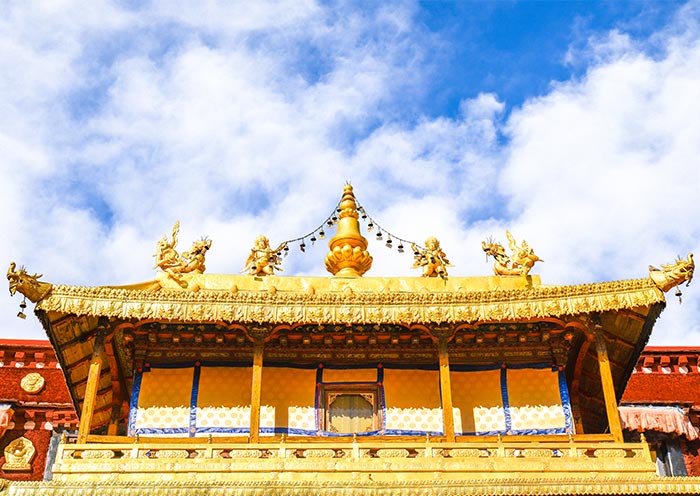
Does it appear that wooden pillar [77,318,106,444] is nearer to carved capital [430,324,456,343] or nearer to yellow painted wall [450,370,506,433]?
carved capital [430,324,456,343]

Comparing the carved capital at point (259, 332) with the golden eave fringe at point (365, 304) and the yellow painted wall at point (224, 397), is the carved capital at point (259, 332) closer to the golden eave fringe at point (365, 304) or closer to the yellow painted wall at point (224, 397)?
the golden eave fringe at point (365, 304)

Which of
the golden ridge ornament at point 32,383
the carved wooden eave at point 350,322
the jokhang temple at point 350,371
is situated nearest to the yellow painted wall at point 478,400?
the jokhang temple at point 350,371

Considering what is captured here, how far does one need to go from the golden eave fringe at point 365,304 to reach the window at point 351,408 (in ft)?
6.12

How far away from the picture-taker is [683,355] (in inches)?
981

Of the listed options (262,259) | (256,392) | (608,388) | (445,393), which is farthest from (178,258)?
(608,388)

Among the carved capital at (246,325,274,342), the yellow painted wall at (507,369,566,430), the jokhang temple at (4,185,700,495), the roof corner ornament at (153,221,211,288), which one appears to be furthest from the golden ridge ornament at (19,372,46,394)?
the yellow painted wall at (507,369,566,430)

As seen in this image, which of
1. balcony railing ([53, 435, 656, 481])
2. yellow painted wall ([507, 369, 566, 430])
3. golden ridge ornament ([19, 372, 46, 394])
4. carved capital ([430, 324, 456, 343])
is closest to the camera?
balcony railing ([53, 435, 656, 481])

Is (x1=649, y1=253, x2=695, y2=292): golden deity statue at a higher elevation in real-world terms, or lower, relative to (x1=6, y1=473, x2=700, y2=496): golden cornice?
higher

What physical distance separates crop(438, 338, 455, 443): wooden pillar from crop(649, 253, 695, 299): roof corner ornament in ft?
13.4

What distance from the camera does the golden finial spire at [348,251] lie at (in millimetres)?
20516

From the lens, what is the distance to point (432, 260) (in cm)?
1912

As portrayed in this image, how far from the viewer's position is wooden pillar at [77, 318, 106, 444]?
14719 millimetres

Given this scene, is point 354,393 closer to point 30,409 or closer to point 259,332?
point 259,332

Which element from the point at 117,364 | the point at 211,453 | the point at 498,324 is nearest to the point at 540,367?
the point at 498,324
